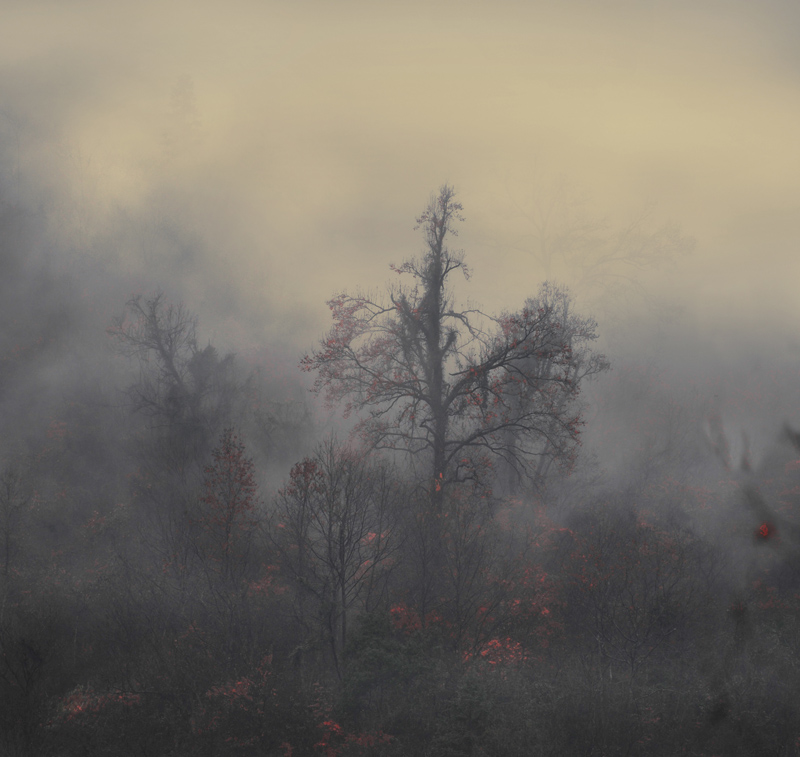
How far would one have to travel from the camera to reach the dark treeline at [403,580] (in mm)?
12000

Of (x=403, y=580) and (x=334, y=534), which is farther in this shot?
(x=403, y=580)

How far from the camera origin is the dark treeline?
Answer: 12000 mm

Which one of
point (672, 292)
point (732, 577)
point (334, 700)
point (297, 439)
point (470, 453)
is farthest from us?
point (672, 292)

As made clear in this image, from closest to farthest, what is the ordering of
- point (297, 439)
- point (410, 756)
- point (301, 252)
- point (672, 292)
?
point (410, 756), point (297, 439), point (672, 292), point (301, 252)

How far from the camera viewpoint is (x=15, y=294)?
4206 centimetres

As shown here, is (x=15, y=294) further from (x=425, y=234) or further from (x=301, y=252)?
(x=425, y=234)

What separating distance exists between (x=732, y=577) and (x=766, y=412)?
16967mm

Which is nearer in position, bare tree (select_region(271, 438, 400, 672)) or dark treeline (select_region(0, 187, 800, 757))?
dark treeline (select_region(0, 187, 800, 757))

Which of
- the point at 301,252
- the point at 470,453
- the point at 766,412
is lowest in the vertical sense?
the point at 470,453

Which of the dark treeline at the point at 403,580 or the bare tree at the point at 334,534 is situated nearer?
the dark treeline at the point at 403,580

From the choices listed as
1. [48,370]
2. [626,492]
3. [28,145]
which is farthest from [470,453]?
[28,145]

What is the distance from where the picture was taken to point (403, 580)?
57.3 feet

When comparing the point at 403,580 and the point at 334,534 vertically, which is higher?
the point at 334,534

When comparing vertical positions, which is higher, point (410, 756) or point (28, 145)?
point (28, 145)
